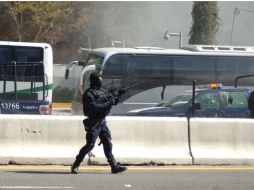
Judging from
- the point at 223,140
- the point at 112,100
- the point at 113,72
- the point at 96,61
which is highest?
the point at 112,100

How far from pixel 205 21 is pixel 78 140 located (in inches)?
929

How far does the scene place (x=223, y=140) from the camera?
11.0 meters

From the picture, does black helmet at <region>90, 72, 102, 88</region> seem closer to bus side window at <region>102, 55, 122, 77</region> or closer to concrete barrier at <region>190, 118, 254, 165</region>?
concrete barrier at <region>190, 118, 254, 165</region>

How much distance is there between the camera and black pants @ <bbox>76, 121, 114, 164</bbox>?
946 centimetres

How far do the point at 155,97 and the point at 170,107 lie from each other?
12.9 feet

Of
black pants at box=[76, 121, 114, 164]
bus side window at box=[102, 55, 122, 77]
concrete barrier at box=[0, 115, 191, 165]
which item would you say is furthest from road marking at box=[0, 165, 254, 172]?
bus side window at box=[102, 55, 122, 77]

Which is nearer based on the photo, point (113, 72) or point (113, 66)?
point (113, 72)

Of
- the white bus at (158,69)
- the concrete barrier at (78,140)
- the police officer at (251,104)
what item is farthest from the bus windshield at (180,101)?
the concrete barrier at (78,140)

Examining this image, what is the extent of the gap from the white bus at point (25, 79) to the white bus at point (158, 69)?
54.0 inches

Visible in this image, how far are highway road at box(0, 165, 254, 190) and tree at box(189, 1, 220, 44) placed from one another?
917 inches

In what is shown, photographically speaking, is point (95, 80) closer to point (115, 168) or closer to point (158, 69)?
point (115, 168)

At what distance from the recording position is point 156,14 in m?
39.9

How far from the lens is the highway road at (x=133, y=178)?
28.1 ft

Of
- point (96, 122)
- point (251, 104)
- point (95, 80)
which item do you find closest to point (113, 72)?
point (251, 104)
